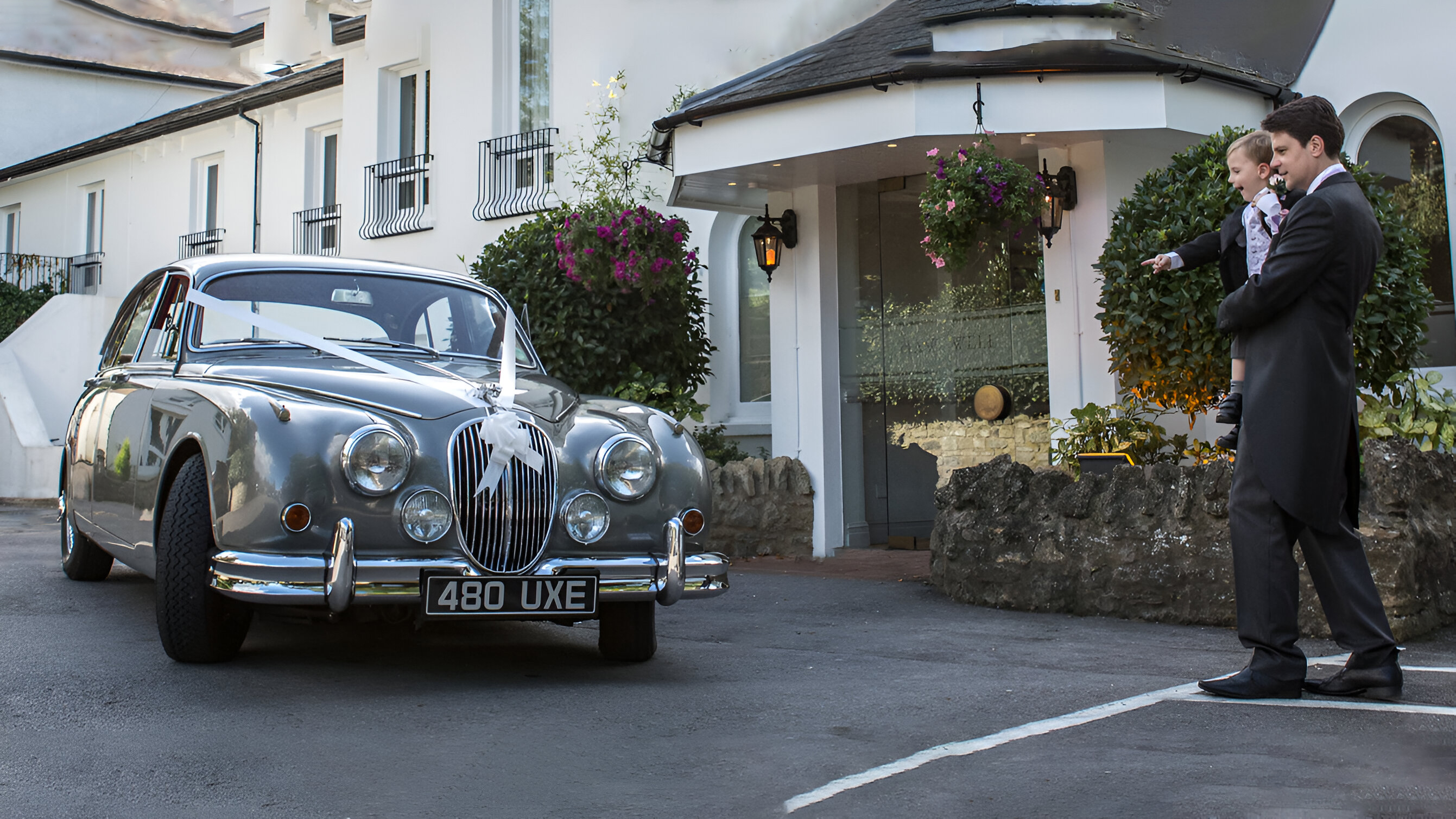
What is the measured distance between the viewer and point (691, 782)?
3.09 meters

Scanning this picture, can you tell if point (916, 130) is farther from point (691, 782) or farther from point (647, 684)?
point (691, 782)

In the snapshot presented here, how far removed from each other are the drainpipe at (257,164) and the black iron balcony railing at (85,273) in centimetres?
531

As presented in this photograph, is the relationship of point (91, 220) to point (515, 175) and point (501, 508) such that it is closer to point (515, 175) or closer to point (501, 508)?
point (515, 175)

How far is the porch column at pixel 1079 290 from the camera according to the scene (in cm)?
822

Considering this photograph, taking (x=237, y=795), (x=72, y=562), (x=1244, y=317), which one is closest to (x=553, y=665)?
(x=237, y=795)

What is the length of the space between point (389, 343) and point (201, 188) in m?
16.8

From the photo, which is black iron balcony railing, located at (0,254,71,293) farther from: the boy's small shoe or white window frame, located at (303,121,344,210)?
the boy's small shoe

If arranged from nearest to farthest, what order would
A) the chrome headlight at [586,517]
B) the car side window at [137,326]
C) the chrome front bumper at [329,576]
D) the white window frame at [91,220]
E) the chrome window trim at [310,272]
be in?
1. the chrome front bumper at [329,576]
2. the chrome headlight at [586,517]
3. the chrome window trim at [310,272]
4. the car side window at [137,326]
5. the white window frame at [91,220]

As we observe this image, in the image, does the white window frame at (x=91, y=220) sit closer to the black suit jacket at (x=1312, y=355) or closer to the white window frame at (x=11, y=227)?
the white window frame at (x=11, y=227)

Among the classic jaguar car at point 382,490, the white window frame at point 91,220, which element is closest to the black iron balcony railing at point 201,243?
the white window frame at point 91,220

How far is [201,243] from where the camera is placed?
19891 millimetres

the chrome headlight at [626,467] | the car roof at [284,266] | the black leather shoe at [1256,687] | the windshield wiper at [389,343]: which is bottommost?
the black leather shoe at [1256,687]

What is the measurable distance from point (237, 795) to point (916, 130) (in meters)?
5.97

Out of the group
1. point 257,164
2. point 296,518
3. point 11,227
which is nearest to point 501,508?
point 296,518
